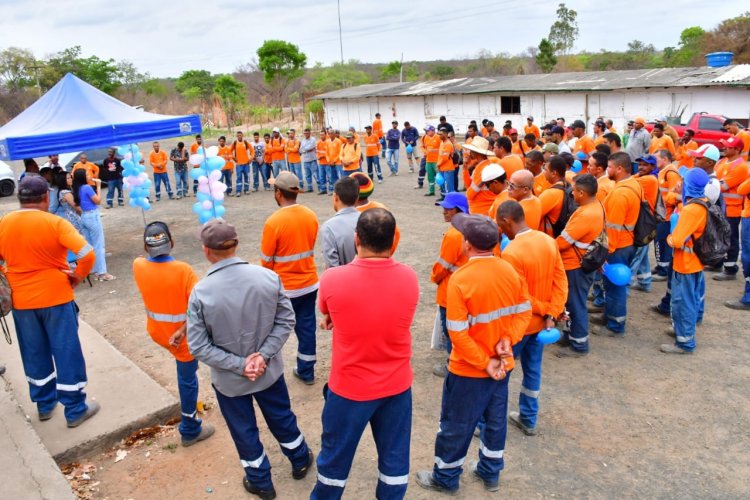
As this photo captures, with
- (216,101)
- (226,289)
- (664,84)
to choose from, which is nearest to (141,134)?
(226,289)

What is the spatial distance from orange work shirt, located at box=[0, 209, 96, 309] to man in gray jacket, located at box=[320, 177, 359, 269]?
1.88m

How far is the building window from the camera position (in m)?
28.4

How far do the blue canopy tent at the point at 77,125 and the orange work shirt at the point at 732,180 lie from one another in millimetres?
8557

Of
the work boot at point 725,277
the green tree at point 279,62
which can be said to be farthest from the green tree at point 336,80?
the work boot at point 725,277

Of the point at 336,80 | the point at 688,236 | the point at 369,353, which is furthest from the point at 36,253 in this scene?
the point at 336,80

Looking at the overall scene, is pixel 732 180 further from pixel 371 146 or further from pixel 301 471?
pixel 371 146

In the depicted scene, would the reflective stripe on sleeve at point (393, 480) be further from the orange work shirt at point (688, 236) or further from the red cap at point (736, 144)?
the red cap at point (736, 144)

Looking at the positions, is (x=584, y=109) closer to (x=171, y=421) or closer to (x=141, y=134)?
(x=141, y=134)

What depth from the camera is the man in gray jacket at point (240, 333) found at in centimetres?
333

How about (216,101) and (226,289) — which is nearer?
(226,289)

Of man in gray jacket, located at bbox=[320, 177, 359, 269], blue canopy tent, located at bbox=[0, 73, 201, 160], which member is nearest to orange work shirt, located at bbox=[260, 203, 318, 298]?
man in gray jacket, located at bbox=[320, 177, 359, 269]

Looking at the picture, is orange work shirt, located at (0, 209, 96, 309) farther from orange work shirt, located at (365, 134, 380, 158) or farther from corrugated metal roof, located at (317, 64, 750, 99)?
corrugated metal roof, located at (317, 64, 750, 99)

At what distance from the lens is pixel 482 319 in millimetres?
Answer: 3346

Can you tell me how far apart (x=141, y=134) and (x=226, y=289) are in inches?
306
